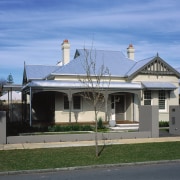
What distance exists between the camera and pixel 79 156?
39.0ft

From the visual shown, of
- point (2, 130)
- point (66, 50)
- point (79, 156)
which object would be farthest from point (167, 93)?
point (79, 156)

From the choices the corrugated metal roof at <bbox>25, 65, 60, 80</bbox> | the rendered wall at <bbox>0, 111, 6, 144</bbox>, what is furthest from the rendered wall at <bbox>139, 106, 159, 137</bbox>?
the corrugated metal roof at <bbox>25, 65, 60, 80</bbox>

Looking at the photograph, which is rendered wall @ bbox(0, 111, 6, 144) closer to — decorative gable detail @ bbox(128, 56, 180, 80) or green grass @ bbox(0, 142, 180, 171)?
green grass @ bbox(0, 142, 180, 171)

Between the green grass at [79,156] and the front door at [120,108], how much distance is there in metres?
13.3

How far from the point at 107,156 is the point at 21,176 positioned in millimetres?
3654

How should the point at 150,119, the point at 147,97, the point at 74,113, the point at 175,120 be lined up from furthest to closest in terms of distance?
the point at 147,97
the point at 74,113
the point at 175,120
the point at 150,119

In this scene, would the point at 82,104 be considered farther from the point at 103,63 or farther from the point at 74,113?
the point at 103,63

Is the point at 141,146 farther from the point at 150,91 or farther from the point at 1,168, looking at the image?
the point at 150,91

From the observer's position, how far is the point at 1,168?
32.8 ft

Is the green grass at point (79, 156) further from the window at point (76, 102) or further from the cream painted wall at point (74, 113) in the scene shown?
the window at point (76, 102)

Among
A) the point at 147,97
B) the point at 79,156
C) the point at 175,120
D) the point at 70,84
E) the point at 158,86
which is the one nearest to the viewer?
the point at 79,156

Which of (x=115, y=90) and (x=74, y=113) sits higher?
(x=115, y=90)

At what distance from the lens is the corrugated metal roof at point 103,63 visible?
26875 millimetres

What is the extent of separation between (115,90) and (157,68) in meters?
4.77
